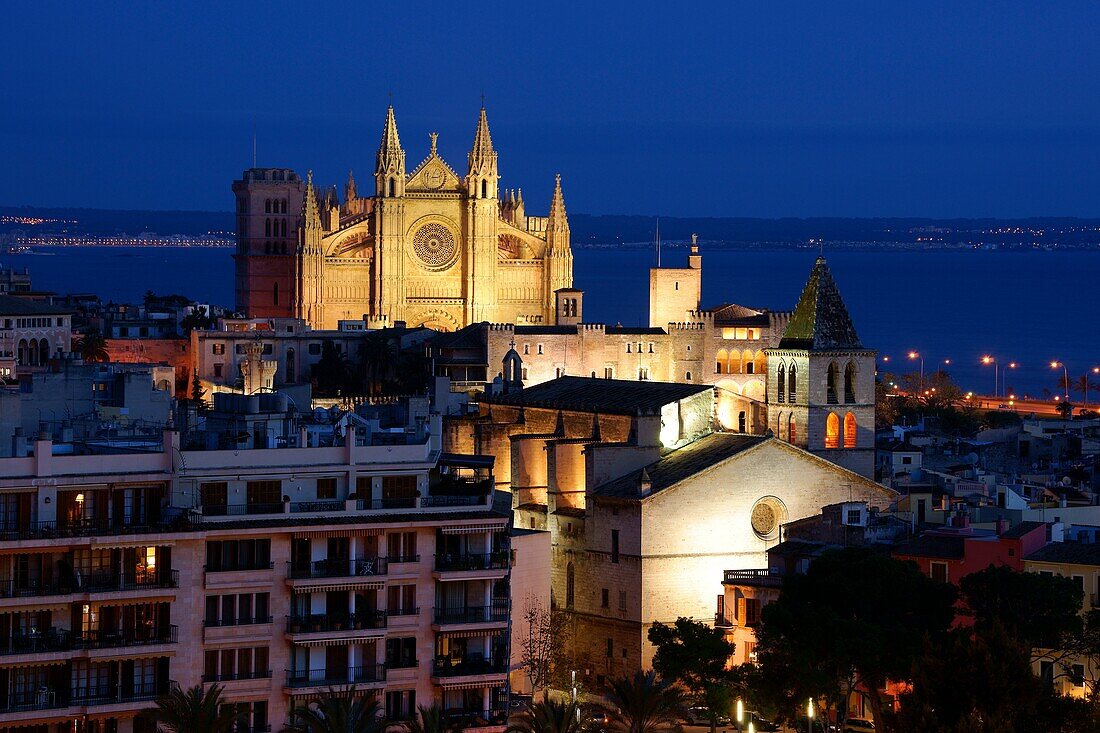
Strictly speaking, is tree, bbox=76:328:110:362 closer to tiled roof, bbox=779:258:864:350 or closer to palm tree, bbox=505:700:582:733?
tiled roof, bbox=779:258:864:350

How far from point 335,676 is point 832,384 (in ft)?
92.0

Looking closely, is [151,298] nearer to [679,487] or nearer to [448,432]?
[448,432]

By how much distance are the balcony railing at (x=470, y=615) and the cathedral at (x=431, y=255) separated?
6913 centimetres

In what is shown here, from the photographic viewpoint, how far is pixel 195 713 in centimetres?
4500

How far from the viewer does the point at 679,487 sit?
Result: 67.9 metres

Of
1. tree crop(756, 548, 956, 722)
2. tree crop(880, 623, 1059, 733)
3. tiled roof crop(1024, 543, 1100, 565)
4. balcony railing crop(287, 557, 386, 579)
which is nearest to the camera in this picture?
tree crop(880, 623, 1059, 733)

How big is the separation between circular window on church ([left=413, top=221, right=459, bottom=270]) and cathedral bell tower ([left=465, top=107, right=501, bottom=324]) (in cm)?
128

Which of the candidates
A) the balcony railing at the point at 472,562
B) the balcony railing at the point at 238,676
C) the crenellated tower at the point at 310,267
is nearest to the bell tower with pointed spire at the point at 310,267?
the crenellated tower at the point at 310,267

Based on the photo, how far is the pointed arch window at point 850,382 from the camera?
250ft

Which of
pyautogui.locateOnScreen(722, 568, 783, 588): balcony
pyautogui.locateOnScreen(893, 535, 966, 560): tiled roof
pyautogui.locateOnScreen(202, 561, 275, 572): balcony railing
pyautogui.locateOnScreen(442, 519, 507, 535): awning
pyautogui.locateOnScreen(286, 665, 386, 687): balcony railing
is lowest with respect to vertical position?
pyautogui.locateOnScreen(286, 665, 386, 687): balcony railing

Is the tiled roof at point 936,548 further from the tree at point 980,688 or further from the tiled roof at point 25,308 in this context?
the tiled roof at point 25,308

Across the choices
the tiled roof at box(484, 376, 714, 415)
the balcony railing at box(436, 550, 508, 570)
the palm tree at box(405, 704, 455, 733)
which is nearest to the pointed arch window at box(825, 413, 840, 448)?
the tiled roof at box(484, 376, 714, 415)

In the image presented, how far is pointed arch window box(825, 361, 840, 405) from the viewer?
75.9 m

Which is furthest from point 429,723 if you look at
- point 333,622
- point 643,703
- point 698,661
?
point 698,661
